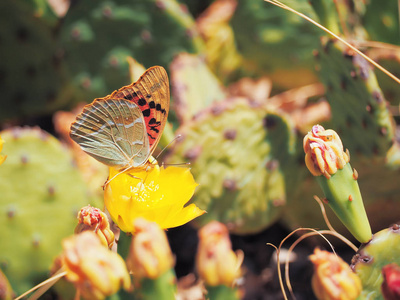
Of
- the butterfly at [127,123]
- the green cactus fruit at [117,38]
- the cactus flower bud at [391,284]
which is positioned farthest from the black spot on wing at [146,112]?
the green cactus fruit at [117,38]

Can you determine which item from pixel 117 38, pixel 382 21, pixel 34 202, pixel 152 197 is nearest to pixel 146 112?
pixel 152 197

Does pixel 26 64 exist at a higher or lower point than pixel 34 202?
higher

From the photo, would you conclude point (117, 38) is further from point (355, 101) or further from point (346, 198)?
point (346, 198)

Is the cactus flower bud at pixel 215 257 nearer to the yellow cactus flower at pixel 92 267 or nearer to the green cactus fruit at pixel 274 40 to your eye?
the yellow cactus flower at pixel 92 267

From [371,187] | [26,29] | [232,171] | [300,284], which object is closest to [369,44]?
[371,187]

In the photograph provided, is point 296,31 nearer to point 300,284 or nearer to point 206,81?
point 206,81
